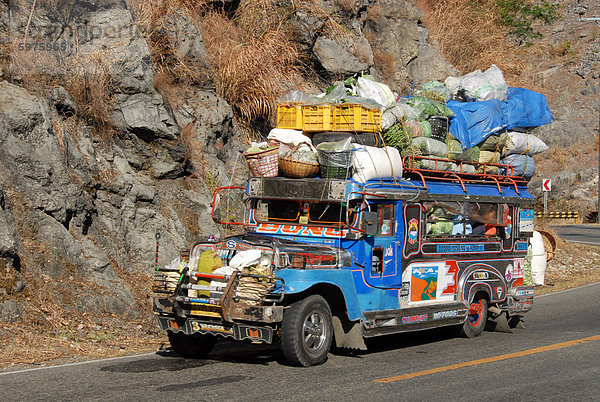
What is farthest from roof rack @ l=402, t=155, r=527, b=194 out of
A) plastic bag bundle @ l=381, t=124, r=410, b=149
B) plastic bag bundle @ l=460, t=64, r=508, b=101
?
plastic bag bundle @ l=460, t=64, r=508, b=101

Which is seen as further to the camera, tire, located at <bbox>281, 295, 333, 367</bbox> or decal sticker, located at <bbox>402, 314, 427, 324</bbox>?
decal sticker, located at <bbox>402, 314, 427, 324</bbox>

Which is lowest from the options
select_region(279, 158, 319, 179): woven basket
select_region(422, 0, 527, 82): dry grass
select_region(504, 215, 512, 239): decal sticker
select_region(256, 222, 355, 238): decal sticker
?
select_region(256, 222, 355, 238): decal sticker

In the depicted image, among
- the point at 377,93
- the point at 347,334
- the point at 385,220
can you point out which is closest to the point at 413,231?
the point at 385,220

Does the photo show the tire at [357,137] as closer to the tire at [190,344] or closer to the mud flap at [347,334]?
the mud flap at [347,334]

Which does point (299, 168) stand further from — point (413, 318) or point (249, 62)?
point (249, 62)

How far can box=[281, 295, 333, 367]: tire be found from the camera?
8.98 m

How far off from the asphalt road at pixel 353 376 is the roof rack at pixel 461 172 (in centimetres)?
269

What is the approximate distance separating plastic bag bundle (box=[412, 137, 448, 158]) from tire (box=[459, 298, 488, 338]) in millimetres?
2568

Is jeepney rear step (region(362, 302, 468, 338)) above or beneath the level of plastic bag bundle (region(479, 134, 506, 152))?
beneath

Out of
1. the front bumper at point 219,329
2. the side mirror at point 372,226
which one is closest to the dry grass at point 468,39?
the side mirror at point 372,226

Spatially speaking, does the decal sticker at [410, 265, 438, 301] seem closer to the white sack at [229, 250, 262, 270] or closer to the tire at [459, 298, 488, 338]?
the tire at [459, 298, 488, 338]

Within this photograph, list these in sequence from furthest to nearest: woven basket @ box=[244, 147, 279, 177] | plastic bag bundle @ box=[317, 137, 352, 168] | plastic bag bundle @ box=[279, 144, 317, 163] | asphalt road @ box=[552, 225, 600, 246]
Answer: asphalt road @ box=[552, 225, 600, 246], woven basket @ box=[244, 147, 279, 177], plastic bag bundle @ box=[279, 144, 317, 163], plastic bag bundle @ box=[317, 137, 352, 168]

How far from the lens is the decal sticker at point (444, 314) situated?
1131cm

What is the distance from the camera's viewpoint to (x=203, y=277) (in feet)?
30.5
